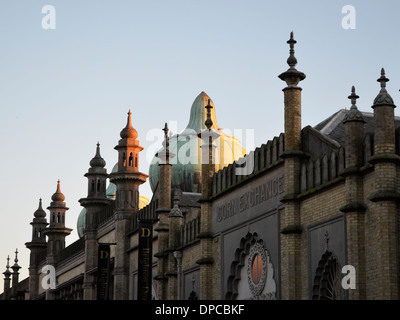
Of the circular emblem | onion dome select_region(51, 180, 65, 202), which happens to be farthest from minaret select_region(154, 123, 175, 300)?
onion dome select_region(51, 180, 65, 202)

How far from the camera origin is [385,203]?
24.7 m

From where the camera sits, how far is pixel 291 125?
1191 inches

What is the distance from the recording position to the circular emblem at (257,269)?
3241 centimetres

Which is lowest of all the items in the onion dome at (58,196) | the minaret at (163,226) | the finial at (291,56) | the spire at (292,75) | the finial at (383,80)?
the minaret at (163,226)

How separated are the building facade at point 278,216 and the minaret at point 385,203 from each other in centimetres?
3

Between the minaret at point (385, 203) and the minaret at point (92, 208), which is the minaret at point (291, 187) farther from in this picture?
the minaret at point (92, 208)

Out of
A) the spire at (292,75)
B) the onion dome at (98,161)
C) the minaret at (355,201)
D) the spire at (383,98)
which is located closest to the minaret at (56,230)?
the onion dome at (98,161)

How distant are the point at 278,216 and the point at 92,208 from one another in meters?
26.8

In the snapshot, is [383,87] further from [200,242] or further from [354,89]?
[200,242]

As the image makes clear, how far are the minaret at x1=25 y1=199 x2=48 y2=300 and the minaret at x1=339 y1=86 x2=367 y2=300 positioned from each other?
165 feet

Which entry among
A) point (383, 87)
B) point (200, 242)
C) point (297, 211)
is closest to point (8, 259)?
point (200, 242)

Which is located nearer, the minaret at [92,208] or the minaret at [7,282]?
the minaret at [92,208]

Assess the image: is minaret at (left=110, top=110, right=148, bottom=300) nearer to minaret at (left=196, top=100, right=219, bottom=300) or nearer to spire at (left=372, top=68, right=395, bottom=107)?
minaret at (left=196, top=100, right=219, bottom=300)
